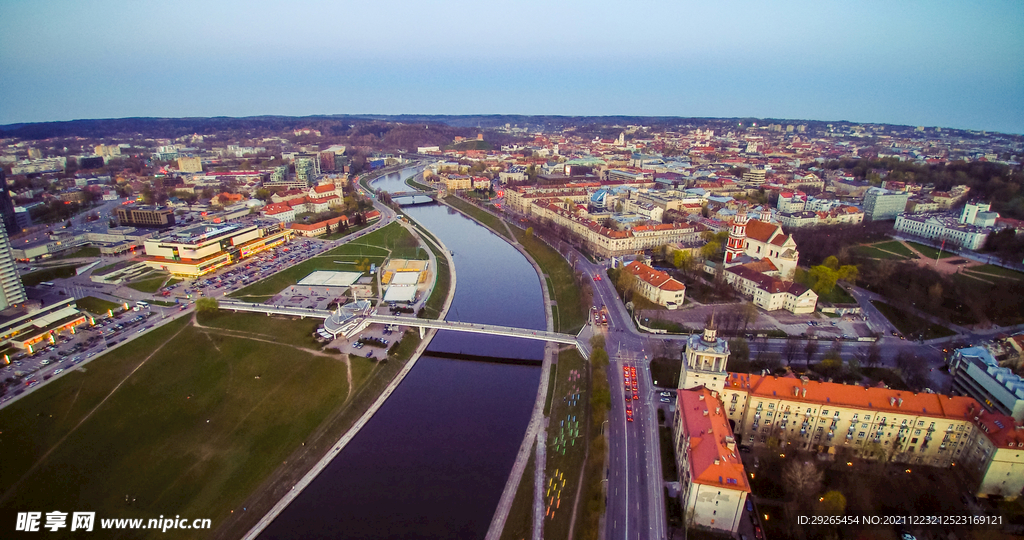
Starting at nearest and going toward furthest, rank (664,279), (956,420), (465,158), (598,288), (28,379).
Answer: (956,420) < (28,379) < (664,279) < (598,288) < (465,158)

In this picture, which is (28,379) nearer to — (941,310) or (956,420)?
(956,420)

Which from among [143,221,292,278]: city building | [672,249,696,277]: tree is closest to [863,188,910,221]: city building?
[672,249,696,277]: tree

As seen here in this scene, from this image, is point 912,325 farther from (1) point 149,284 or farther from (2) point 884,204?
(1) point 149,284

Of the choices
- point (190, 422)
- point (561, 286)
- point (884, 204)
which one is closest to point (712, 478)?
point (190, 422)

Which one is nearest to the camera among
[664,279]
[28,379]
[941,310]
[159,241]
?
[28,379]

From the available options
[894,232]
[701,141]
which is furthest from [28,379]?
[701,141]

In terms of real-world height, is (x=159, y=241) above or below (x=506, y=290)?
above
